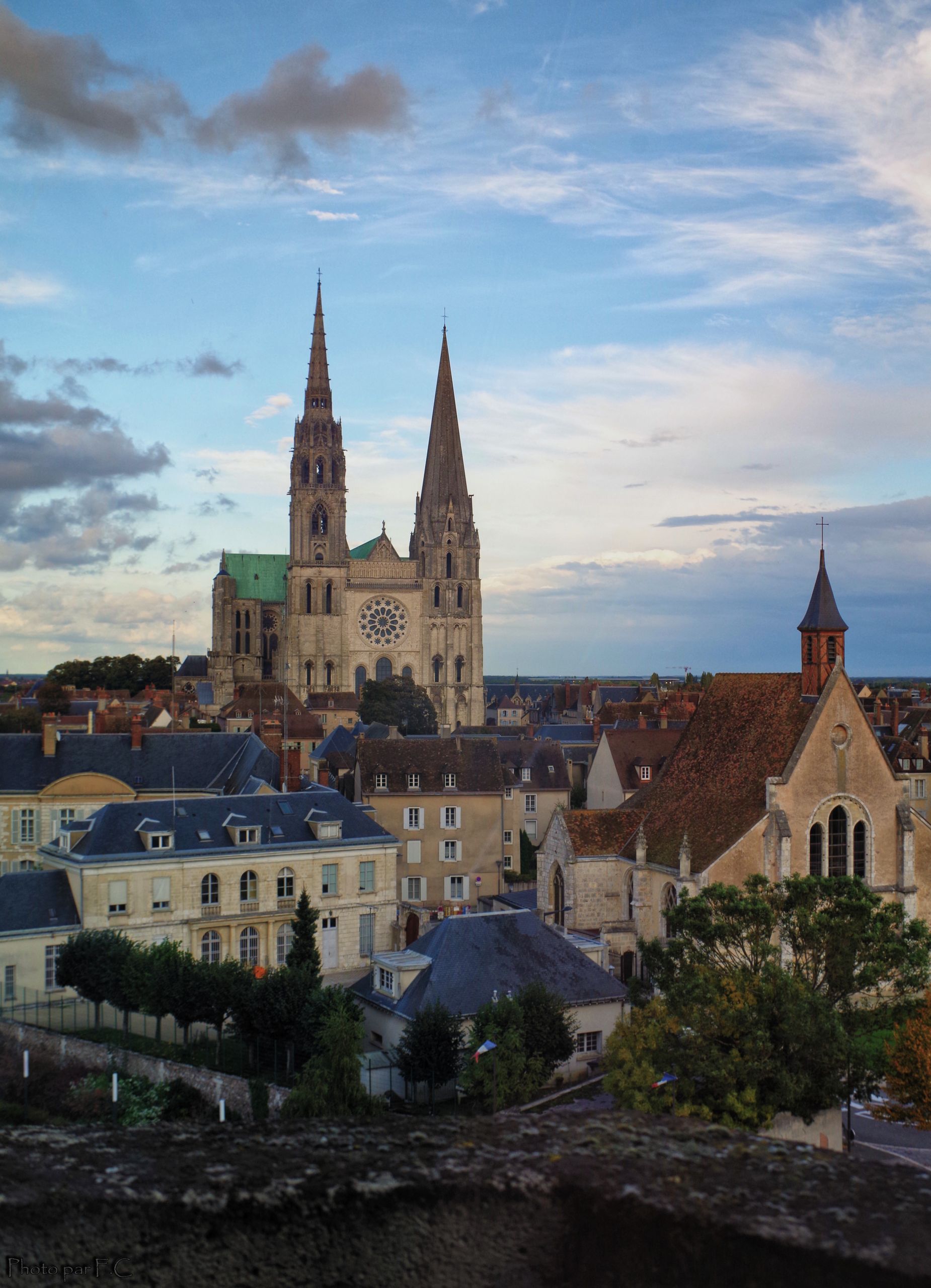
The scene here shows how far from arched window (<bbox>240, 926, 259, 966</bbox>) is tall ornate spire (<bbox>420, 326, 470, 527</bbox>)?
124 m

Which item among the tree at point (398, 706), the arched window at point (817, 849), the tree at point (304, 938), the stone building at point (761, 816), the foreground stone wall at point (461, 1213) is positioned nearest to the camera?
the foreground stone wall at point (461, 1213)

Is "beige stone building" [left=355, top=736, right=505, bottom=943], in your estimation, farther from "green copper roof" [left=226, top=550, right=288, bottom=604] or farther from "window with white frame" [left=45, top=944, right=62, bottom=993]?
"green copper roof" [left=226, top=550, right=288, bottom=604]

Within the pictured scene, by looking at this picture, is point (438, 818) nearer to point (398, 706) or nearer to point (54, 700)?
point (54, 700)

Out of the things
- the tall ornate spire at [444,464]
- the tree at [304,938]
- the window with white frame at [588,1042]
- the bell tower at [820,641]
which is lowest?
the window with white frame at [588,1042]

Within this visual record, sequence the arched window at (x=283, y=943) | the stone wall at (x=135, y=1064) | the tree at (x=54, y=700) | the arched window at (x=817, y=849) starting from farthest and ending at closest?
the tree at (x=54, y=700)
the arched window at (x=283, y=943)
the arched window at (x=817, y=849)
the stone wall at (x=135, y=1064)

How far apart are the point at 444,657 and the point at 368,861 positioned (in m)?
114

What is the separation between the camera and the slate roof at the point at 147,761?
5059 centimetres

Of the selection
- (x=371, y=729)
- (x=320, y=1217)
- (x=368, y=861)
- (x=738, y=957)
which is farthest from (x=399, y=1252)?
(x=371, y=729)

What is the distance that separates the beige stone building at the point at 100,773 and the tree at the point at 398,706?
64394 mm

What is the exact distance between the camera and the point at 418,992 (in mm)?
31125

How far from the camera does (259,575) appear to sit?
166 metres

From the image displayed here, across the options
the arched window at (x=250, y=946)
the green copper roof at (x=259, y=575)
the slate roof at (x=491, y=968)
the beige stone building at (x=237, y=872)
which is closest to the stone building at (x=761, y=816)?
the slate roof at (x=491, y=968)

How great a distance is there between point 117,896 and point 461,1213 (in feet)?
112

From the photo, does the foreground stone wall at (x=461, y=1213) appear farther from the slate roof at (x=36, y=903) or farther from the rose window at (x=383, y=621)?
the rose window at (x=383, y=621)
